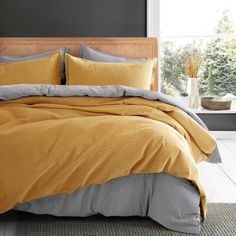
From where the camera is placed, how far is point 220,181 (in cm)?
417

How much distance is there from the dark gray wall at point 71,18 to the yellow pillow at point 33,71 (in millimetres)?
740

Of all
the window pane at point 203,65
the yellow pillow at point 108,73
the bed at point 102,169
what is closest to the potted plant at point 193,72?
the window pane at point 203,65

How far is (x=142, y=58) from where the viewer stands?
208 inches

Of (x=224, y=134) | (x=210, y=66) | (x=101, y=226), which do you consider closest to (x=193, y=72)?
(x=210, y=66)

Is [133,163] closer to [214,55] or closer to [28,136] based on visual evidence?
[28,136]

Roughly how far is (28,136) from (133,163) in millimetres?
629

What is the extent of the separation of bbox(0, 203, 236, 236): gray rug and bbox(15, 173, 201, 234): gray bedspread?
0.07 meters

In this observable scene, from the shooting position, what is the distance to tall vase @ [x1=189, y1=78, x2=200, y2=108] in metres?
5.76

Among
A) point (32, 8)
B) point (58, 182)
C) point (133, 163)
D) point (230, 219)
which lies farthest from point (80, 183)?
point (32, 8)

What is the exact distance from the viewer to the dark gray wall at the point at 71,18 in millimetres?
5652

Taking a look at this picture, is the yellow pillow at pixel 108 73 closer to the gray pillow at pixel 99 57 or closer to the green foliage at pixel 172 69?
the gray pillow at pixel 99 57

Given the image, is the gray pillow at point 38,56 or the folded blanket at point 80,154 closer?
the folded blanket at point 80,154

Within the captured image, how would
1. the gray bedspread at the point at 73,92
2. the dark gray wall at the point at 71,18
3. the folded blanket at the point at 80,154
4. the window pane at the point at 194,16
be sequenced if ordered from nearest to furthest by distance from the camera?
the folded blanket at the point at 80,154, the gray bedspread at the point at 73,92, the dark gray wall at the point at 71,18, the window pane at the point at 194,16

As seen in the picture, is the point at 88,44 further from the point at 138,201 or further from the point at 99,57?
the point at 138,201
